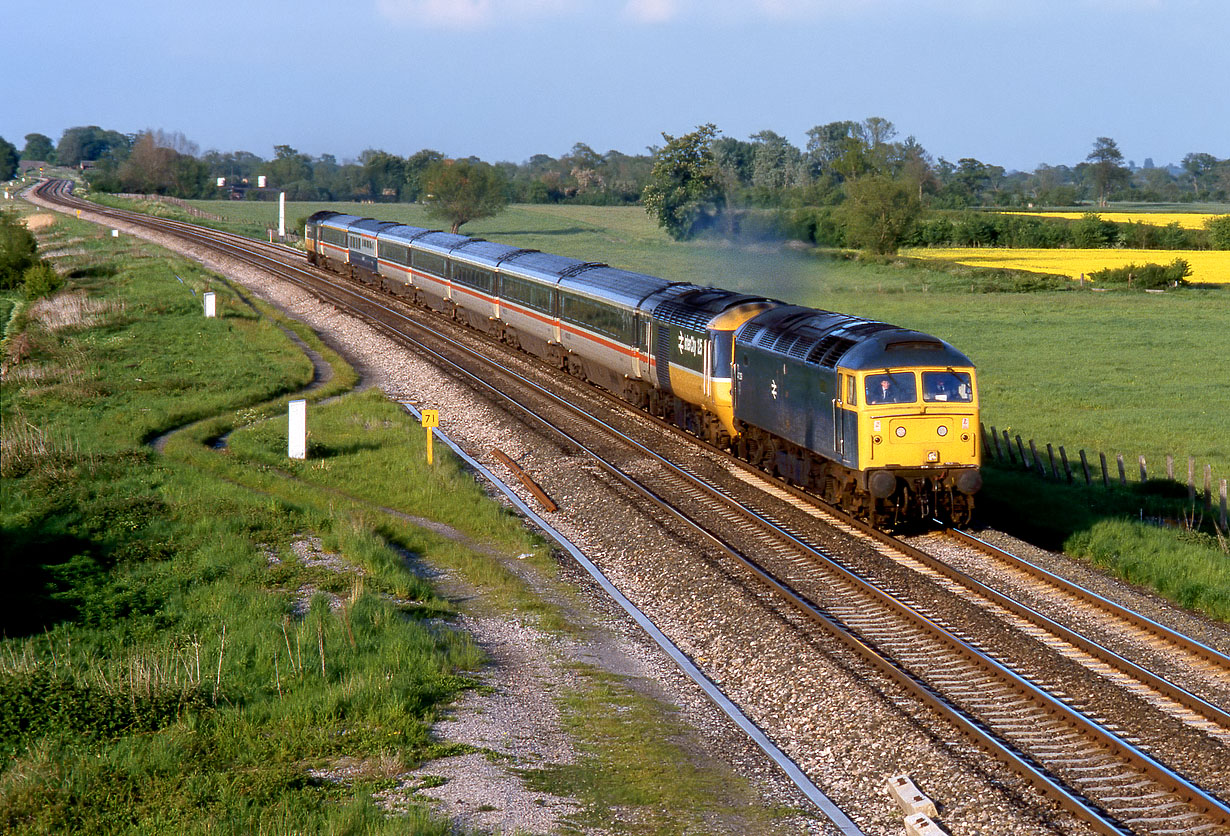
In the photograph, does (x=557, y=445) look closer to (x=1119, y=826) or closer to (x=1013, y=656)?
(x=1013, y=656)

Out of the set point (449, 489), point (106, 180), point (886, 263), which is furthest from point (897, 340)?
point (106, 180)

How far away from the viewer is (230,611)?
622 inches

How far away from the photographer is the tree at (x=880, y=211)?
279 ft

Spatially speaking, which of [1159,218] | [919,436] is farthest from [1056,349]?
[1159,218]

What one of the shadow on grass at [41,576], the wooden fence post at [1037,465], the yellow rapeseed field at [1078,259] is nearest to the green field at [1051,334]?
the wooden fence post at [1037,465]

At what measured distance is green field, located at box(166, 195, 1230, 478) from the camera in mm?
32625

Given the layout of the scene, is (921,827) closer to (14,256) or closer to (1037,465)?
(1037,465)

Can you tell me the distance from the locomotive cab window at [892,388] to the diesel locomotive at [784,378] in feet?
0.07

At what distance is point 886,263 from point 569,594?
73.1 meters

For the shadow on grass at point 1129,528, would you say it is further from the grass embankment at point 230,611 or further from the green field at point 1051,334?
the grass embankment at point 230,611

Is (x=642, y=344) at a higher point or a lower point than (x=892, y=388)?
higher

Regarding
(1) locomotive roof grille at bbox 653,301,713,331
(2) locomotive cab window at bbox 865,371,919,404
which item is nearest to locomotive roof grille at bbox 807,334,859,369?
(2) locomotive cab window at bbox 865,371,919,404

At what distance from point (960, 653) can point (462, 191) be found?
89.6 metres

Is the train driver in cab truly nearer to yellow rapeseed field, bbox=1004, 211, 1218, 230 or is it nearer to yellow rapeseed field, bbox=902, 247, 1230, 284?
yellow rapeseed field, bbox=902, 247, 1230, 284
